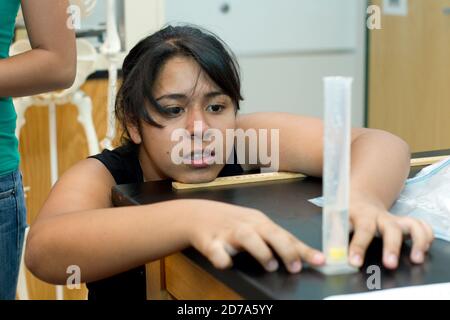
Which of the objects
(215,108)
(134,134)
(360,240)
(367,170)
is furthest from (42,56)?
(360,240)

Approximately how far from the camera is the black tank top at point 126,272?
3.44 feet

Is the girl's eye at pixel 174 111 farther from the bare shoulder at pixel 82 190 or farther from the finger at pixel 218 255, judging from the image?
the finger at pixel 218 255

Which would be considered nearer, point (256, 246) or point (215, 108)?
point (256, 246)

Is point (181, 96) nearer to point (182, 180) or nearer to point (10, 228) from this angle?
point (182, 180)

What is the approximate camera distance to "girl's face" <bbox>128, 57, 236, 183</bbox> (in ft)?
3.25

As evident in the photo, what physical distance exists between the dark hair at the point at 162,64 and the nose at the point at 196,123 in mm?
45

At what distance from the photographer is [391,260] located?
67 cm

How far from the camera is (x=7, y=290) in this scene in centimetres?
120

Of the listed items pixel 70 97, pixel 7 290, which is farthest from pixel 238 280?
pixel 70 97

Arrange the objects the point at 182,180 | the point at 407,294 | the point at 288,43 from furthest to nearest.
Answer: the point at 288,43 < the point at 182,180 < the point at 407,294

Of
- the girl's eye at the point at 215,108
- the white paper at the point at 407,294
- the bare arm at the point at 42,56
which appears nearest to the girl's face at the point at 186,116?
the girl's eye at the point at 215,108

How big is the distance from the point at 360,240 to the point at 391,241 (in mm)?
Answer: 30

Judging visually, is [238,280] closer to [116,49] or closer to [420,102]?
[116,49]

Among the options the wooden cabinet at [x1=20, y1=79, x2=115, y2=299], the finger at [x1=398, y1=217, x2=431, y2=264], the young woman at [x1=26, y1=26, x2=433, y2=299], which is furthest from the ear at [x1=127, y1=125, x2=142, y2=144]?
the wooden cabinet at [x1=20, y1=79, x2=115, y2=299]
